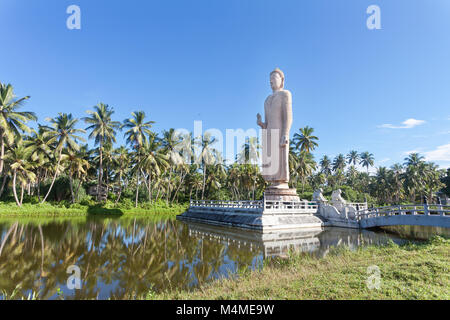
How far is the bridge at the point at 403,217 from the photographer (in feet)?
44.2

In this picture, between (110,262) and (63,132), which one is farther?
(63,132)

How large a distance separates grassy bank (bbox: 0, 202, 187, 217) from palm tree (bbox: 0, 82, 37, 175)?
491cm

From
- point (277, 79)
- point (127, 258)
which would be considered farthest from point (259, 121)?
point (127, 258)

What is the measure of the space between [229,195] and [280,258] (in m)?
→ 38.1

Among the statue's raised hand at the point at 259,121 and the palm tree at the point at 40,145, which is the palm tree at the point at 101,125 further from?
the statue's raised hand at the point at 259,121

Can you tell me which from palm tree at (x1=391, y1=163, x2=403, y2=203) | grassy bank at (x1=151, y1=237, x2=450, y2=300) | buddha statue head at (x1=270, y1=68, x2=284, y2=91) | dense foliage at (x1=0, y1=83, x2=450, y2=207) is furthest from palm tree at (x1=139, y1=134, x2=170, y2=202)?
palm tree at (x1=391, y1=163, x2=403, y2=203)

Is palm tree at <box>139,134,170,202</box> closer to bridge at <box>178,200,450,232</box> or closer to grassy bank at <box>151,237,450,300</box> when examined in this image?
bridge at <box>178,200,450,232</box>

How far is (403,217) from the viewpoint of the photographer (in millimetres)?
15828

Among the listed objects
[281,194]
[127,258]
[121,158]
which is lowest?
[127,258]

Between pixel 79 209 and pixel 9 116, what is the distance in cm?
1283

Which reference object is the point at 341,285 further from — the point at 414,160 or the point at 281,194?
the point at 414,160

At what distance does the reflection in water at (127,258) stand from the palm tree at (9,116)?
14353mm
